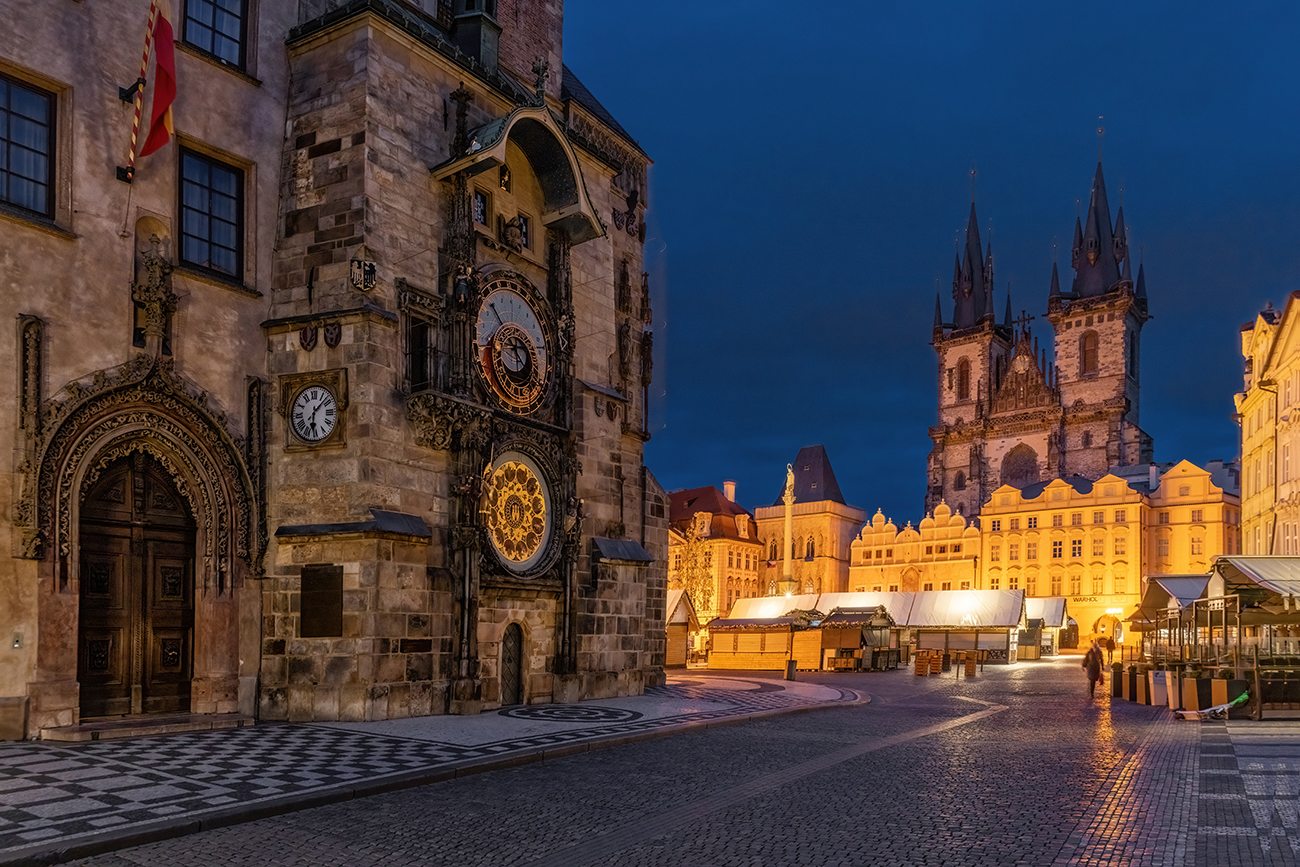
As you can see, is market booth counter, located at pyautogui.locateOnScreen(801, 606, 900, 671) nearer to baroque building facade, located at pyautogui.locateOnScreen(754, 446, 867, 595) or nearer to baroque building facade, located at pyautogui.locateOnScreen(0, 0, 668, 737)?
baroque building facade, located at pyautogui.locateOnScreen(0, 0, 668, 737)

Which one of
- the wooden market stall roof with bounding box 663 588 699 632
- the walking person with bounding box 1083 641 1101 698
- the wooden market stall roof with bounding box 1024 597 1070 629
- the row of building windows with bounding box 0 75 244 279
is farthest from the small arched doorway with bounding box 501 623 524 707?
the wooden market stall roof with bounding box 1024 597 1070 629

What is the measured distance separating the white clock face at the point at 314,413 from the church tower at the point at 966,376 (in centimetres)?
9999

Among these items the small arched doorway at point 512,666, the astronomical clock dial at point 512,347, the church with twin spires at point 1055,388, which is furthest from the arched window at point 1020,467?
the small arched doorway at point 512,666

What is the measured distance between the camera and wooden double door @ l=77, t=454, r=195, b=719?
1620cm

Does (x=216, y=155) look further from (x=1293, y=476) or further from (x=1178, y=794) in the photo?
(x=1293, y=476)

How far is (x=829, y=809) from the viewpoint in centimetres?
1119

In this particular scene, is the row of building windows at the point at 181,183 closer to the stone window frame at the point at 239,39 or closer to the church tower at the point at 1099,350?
the stone window frame at the point at 239,39

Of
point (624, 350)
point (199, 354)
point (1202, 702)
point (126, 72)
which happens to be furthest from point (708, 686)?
point (126, 72)

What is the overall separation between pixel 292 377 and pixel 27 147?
511cm

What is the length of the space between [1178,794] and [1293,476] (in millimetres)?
34888

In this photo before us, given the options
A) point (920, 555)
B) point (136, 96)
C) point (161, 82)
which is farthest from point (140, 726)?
point (920, 555)

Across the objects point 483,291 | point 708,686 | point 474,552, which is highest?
point 483,291

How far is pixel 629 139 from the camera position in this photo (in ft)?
101

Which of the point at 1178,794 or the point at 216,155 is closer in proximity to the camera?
the point at 1178,794
